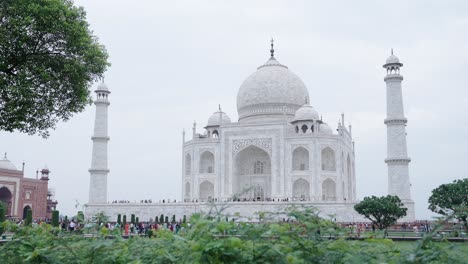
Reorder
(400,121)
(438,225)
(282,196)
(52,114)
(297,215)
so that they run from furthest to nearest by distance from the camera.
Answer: (282,196) < (400,121) < (52,114) < (297,215) < (438,225)

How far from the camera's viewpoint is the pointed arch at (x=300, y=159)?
104 feet

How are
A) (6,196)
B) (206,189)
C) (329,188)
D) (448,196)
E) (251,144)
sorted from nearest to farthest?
(448,196) → (329,188) → (251,144) → (206,189) → (6,196)

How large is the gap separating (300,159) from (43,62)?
882 inches

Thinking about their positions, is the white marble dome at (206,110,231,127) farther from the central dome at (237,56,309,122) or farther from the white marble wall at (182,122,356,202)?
the white marble wall at (182,122,356,202)

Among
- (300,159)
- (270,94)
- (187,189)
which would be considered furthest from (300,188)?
(187,189)

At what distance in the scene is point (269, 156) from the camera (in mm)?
32469

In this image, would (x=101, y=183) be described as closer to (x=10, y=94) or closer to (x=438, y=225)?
(x=10, y=94)

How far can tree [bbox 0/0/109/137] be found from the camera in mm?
11102

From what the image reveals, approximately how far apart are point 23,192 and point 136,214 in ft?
33.6

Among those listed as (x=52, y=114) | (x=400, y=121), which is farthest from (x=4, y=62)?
(x=400, y=121)

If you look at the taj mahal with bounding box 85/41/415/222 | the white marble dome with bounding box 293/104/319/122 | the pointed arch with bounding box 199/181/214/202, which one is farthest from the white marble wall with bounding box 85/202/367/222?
A: the white marble dome with bounding box 293/104/319/122

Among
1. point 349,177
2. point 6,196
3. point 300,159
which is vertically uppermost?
point 300,159

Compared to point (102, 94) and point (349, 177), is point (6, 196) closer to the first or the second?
point (102, 94)

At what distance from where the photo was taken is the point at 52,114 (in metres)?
12.9
